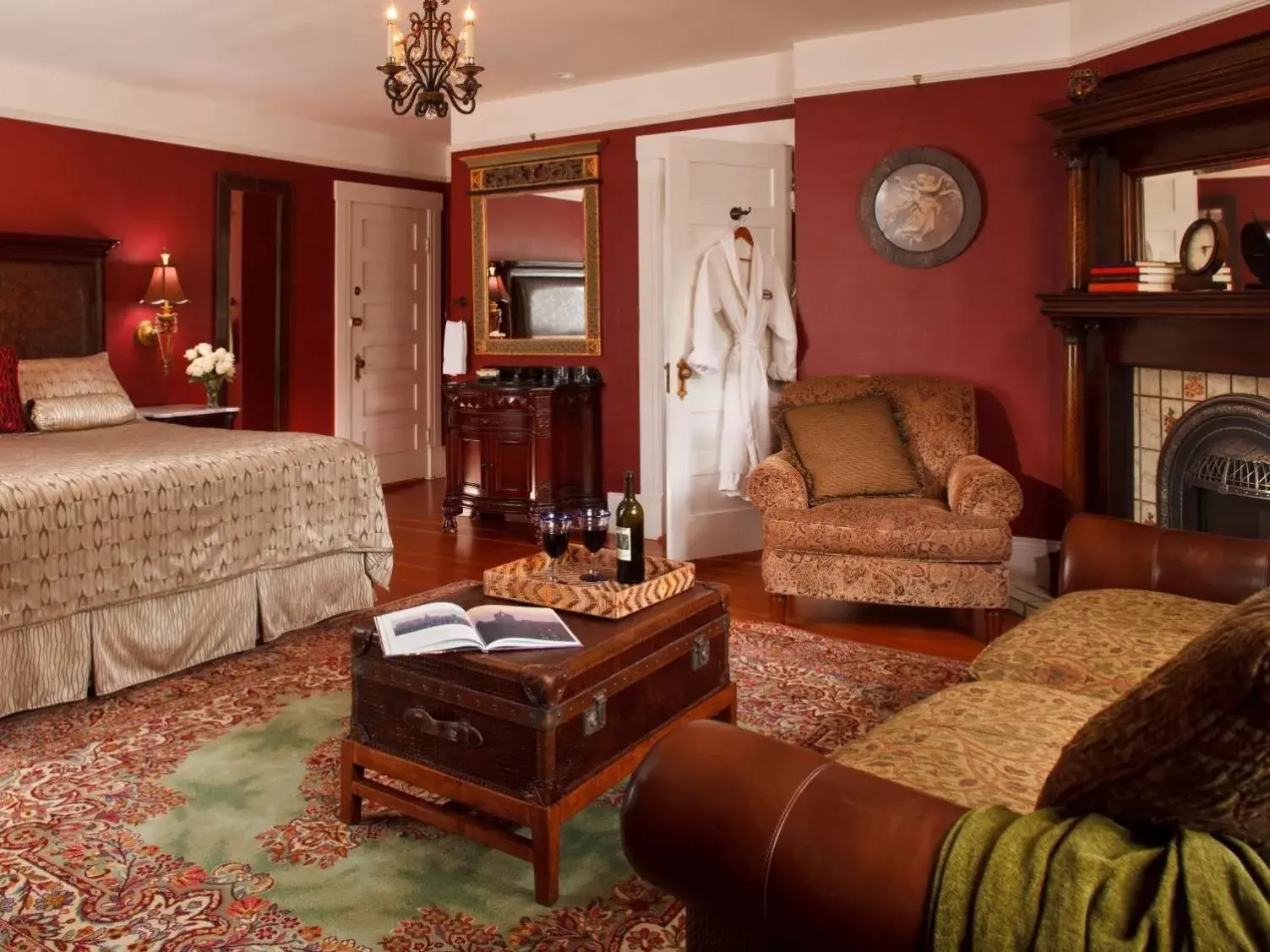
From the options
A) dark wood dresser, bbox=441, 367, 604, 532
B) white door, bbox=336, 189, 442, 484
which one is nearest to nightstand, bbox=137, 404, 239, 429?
dark wood dresser, bbox=441, 367, 604, 532

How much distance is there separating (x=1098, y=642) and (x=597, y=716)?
111 cm

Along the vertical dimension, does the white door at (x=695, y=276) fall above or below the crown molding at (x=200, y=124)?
below

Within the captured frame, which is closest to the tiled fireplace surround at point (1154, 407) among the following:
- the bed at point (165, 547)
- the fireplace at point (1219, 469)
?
the fireplace at point (1219, 469)

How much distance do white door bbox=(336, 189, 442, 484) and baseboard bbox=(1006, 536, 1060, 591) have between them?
4751mm

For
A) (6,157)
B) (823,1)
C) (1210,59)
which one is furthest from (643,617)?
(6,157)

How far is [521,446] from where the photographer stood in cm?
586

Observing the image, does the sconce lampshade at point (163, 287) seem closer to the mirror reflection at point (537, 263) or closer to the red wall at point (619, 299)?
the mirror reflection at point (537, 263)

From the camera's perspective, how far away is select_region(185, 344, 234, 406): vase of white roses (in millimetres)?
5965

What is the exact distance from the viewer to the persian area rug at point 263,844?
1.97 metres

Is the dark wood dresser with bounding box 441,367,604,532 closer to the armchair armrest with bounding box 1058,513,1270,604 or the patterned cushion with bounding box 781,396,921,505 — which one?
the patterned cushion with bounding box 781,396,921,505

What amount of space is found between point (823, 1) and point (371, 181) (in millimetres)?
4176

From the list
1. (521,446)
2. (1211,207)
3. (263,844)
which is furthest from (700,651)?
(521,446)

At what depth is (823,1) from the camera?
4535mm

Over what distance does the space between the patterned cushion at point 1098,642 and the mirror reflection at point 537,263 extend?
4327 millimetres
